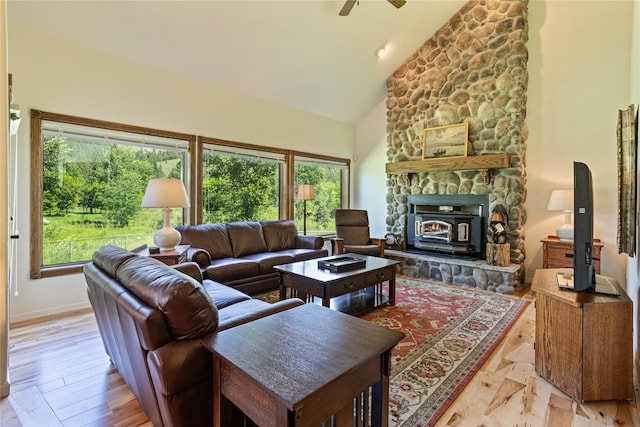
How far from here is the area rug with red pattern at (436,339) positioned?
6.20ft

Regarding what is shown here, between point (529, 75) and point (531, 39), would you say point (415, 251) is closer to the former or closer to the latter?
point (529, 75)

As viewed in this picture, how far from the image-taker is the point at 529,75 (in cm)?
462

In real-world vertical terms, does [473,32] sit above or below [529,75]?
above

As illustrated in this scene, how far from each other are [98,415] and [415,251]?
4.58 m

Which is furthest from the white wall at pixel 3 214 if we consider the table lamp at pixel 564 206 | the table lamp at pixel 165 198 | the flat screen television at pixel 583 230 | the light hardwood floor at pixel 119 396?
the table lamp at pixel 564 206

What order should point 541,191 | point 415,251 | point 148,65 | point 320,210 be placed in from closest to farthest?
point 148,65 → point 541,191 → point 415,251 → point 320,210

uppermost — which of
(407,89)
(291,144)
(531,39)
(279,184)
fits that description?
(531,39)

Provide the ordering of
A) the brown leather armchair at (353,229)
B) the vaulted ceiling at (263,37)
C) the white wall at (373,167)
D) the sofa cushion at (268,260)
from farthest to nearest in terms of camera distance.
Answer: the white wall at (373,167), the brown leather armchair at (353,229), the sofa cushion at (268,260), the vaulted ceiling at (263,37)

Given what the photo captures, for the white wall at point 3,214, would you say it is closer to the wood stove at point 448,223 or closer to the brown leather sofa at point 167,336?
the brown leather sofa at point 167,336

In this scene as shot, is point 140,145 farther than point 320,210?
No

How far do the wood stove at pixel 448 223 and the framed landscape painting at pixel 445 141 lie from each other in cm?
68

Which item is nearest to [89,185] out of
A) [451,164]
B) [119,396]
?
[119,396]

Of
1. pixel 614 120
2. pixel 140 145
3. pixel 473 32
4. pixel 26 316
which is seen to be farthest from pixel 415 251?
pixel 26 316

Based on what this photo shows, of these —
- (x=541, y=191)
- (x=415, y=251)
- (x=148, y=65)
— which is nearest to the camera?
(x=148, y=65)
